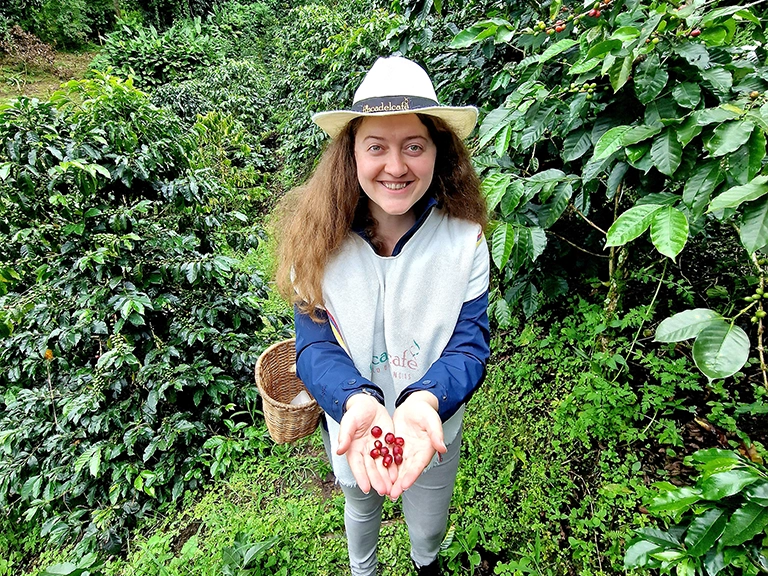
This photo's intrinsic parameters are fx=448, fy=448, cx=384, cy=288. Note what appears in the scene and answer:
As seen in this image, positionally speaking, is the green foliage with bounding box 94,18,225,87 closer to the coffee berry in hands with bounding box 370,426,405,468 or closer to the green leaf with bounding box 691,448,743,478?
the coffee berry in hands with bounding box 370,426,405,468

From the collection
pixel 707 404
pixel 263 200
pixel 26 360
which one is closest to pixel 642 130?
pixel 707 404

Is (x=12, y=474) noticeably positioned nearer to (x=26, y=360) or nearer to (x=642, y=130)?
(x=26, y=360)

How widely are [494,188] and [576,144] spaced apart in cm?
36

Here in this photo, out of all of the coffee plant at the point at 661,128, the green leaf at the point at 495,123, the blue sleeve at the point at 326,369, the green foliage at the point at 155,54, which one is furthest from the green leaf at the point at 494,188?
the green foliage at the point at 155,54

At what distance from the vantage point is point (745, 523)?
926 mm

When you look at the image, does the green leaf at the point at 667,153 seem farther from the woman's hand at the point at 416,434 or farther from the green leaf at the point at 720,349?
the woman's hand at the point at 416,434

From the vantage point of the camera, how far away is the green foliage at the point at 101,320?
2188mm

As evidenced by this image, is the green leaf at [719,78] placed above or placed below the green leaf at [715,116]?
above

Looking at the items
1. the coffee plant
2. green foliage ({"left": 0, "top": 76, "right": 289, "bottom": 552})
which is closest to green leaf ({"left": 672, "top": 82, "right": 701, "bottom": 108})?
the coffee plant

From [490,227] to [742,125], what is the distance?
803 millimetres

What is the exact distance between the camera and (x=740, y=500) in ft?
3.25

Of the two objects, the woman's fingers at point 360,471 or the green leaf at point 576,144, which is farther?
the green leaf at point 576,144

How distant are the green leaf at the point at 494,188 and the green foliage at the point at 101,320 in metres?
1.64

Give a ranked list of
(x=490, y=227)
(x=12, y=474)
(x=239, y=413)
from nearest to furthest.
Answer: (x=490, y=227) < (x=12, y=474) < (x=239, y=413)
